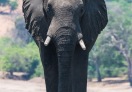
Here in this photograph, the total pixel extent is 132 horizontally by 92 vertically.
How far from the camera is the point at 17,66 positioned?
46469 mm

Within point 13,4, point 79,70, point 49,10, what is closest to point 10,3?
point 13,4

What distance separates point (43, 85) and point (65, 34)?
112 feet

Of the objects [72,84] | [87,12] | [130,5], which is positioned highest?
[87,12]

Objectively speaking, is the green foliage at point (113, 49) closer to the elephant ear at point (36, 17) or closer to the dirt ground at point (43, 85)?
the dirt ground at point (43, 85)

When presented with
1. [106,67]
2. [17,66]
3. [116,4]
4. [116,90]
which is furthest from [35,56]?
[116,4]

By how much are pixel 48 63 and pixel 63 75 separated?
0.72m

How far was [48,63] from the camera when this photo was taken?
317 inches

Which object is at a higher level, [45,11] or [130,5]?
[45,11]

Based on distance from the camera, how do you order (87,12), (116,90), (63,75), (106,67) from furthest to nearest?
(106,67) < (116,90) < (87,12) < (63,75)

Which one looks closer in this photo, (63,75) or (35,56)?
(63,75)

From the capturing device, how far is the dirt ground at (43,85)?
39.9 metres

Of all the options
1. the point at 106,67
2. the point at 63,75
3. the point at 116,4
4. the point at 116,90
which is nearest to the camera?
the point at 63,75

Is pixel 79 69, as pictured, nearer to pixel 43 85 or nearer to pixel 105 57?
pixel 43 85

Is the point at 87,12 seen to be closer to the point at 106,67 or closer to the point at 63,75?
the point at 63,75
